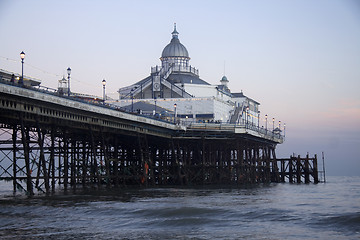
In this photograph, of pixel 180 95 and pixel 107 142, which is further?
pixel 180 95

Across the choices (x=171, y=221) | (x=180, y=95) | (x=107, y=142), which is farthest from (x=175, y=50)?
(x=171, y=221)

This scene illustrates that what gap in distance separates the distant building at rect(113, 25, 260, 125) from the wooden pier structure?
10.2 m

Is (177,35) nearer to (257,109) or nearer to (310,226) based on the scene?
(257,109)

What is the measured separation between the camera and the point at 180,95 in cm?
12088

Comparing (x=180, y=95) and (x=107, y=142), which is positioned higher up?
(x=180, y=95)

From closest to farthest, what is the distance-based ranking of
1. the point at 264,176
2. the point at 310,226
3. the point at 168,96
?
the point at 310,226 < the point at 264,176 < the point at 168,96

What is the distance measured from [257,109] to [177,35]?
36.3m

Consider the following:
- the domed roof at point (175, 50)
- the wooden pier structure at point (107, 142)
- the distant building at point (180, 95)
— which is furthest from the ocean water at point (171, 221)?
the domed roof at point (175, 50)

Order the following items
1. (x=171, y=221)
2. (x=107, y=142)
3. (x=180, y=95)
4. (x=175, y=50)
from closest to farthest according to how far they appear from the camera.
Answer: (x=171, y=221)
(x=107, y=142)
(x=180, y=95)
(x=175, y=50)

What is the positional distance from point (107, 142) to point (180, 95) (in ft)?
140

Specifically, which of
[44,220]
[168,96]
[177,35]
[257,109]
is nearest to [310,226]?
[44,220]

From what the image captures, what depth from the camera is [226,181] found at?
92250mm

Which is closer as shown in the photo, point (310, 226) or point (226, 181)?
point (310, 226)

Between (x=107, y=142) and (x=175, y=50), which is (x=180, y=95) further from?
(x=107, y=142)
